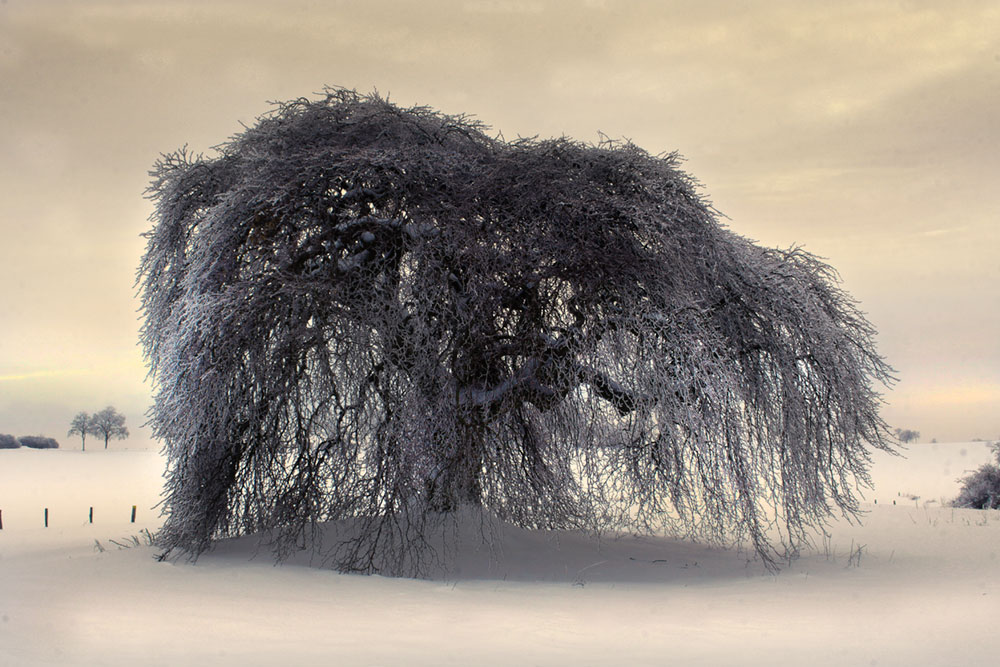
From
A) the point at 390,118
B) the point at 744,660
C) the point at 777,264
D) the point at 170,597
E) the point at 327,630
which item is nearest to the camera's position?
the point at 744,660

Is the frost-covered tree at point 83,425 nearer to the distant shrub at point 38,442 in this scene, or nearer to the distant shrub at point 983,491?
the distant shrub at point 38,442

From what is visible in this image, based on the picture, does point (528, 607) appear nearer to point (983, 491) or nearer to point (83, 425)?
point (983, 491)

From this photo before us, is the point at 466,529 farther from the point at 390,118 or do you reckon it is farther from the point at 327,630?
the point at 390,118

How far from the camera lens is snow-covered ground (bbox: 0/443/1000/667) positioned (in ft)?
23.5

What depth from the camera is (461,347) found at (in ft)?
36.7

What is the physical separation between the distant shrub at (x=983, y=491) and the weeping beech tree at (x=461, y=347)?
12337 millimetres

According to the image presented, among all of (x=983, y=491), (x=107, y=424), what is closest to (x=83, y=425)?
(x=107, y=424)

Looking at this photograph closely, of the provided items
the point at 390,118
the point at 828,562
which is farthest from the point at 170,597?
the point at 828,562

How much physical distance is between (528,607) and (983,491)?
18.1 metres

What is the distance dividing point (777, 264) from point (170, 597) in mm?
9251

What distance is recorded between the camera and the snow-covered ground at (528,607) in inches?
282

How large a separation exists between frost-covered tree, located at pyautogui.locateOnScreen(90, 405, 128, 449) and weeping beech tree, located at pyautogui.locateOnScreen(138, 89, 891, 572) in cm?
5983

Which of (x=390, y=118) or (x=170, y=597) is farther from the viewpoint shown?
(x=390, y=118)

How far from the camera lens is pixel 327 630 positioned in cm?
782
